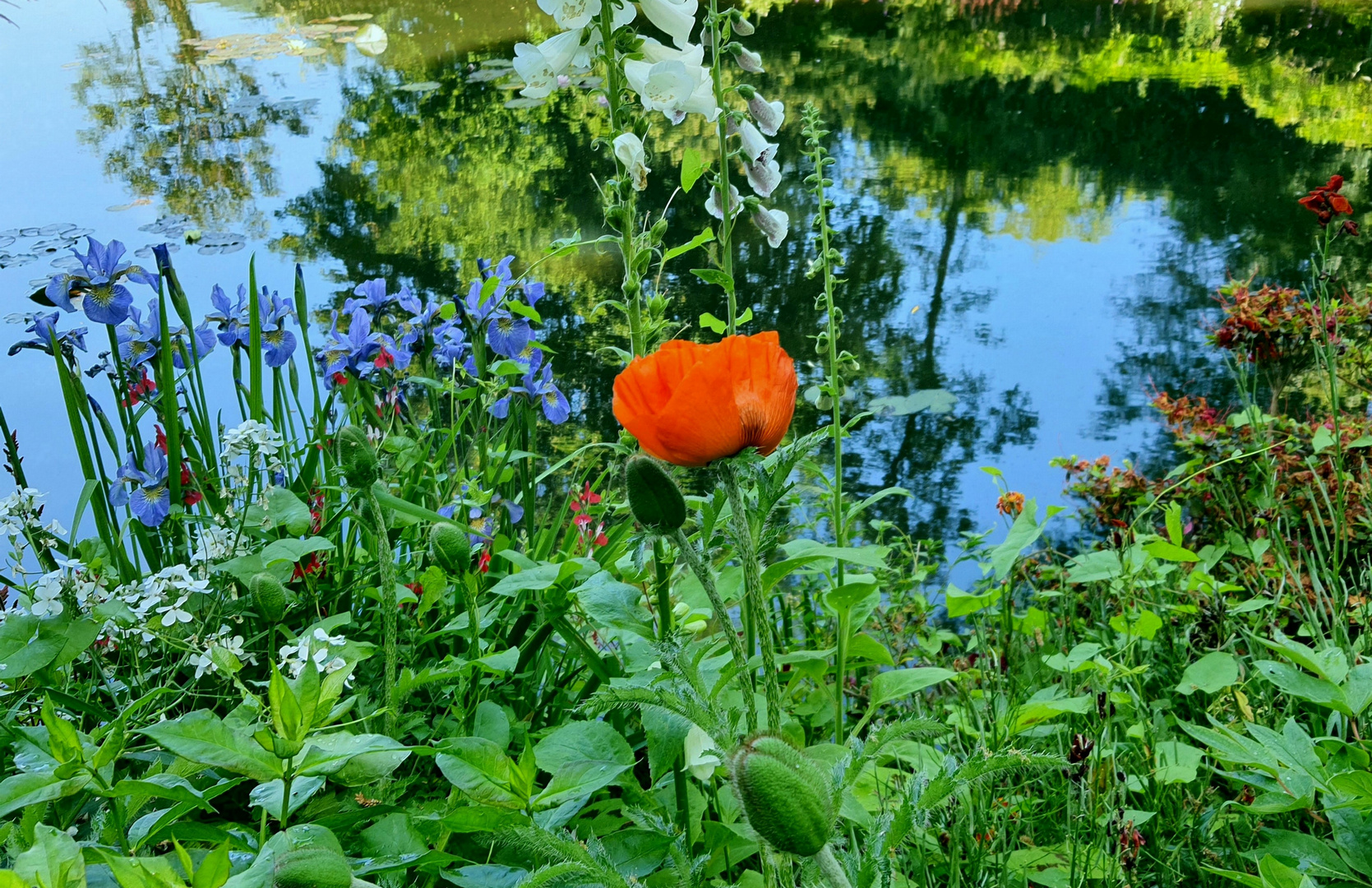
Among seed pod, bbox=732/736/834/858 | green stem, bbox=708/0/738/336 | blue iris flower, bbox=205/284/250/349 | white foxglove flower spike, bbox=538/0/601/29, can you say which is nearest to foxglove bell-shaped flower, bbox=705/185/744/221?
green stem, bbox=708/0/738/336

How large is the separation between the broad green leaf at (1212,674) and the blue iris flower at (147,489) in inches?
57.9

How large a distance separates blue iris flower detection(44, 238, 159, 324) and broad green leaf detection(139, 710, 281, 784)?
958 mm

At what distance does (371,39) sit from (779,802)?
28.0ft

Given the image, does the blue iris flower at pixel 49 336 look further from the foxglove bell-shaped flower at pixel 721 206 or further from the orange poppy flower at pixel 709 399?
the orange poppy flower at pixel 709 399

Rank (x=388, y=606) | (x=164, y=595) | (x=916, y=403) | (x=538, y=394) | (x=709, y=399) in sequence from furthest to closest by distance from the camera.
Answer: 1. (x=916, y=403)
2. (x=538, y=394)
3. (x=164, y=595)
4. (x=388, y=606)
5. (x=709, y=399)

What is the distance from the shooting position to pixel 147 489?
1.49 meters

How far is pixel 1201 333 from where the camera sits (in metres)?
3.26

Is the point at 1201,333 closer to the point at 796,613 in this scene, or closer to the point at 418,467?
the point at 796,613

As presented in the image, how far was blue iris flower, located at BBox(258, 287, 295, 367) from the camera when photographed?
5.89ft

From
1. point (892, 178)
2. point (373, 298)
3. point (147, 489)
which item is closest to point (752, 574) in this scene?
point (147, 489)

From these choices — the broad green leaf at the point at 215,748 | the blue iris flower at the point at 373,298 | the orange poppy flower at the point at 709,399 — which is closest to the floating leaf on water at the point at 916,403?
the blue iris flower at the point at 373,298

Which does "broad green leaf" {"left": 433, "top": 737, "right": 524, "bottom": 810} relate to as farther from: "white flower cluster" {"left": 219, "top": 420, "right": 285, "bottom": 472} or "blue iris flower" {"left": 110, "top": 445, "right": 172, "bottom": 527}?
"blue iris flower" {"left": 110, "top": 445, "right": 172, "bottom": 527}

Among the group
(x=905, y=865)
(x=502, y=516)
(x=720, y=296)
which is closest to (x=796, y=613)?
(x=502, y=516)

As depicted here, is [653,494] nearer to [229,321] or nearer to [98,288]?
[98,288]
